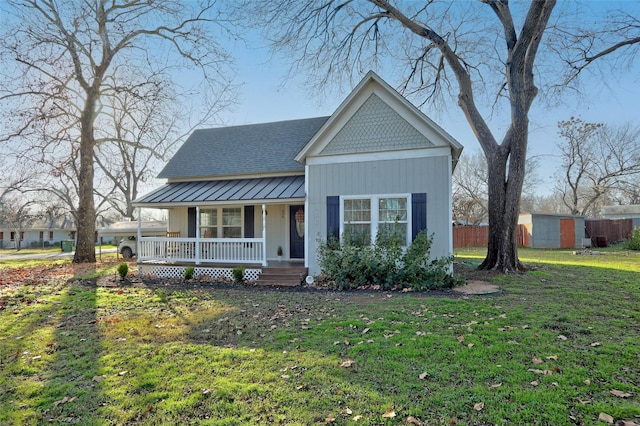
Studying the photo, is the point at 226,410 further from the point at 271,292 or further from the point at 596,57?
the point at 596,57

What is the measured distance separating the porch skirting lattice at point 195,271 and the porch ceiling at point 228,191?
7.62 feet

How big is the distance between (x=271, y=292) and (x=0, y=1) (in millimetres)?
17795

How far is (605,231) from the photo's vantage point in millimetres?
26500

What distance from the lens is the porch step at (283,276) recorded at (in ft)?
36.0

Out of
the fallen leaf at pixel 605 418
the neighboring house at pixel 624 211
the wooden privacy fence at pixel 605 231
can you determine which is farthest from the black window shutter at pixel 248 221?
the neighboring house at pixel 624 211

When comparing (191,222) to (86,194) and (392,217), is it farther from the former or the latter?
(392,217)

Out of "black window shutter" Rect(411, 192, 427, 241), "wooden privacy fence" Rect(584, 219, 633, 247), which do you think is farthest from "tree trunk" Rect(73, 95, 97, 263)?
"wooden privacy fence" Rect(584, 219, 633, 247)

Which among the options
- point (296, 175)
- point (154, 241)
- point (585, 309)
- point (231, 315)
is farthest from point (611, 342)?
point (154, 241)

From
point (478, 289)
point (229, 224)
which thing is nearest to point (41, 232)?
point (229, 224)

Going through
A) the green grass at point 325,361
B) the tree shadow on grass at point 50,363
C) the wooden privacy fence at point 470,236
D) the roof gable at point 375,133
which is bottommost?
the tree shadow on grass at point 50,363

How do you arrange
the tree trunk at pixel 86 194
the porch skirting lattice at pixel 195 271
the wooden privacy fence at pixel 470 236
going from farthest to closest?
the wooden privacy fence at pixel 470 236 < the tree trunk at pixel 86 194 < the porch skirting lattice at pixel 195 271

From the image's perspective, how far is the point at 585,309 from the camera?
680 cm

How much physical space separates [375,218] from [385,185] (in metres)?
1.05

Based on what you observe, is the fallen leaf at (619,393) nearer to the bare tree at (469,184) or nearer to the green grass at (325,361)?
the green grass at (325,361)
